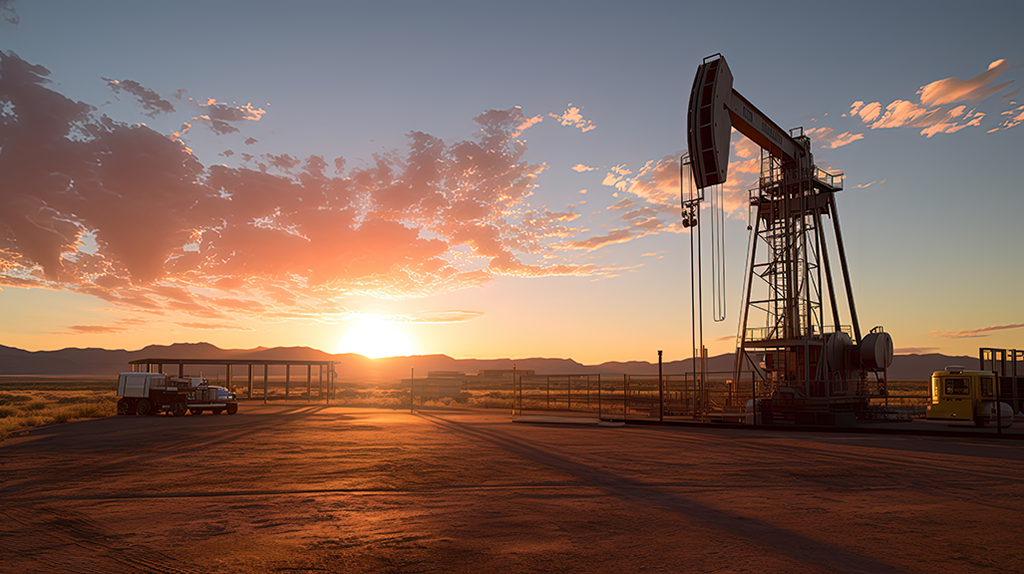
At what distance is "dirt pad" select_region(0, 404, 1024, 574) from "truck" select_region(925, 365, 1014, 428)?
893 centimetres

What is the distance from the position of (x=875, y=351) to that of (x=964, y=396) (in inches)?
154

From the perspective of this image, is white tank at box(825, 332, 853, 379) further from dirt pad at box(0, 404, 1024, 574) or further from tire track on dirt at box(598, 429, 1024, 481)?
tire track on dirt at box(598, 429, 1024, 481)

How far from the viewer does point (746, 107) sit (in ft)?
89.1

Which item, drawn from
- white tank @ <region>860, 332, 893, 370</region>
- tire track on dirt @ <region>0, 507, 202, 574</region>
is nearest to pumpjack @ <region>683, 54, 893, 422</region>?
white tank @ <region>860, 332, 893, 370</region>

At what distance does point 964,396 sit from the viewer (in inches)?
1040

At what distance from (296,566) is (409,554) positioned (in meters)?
1.18

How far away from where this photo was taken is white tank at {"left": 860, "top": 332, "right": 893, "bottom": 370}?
29.4 m

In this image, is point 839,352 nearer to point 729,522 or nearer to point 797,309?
point 797,309

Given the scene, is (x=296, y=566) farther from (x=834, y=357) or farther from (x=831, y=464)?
(x=834, y=357)

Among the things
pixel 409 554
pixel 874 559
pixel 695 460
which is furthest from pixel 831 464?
pixel 409 554

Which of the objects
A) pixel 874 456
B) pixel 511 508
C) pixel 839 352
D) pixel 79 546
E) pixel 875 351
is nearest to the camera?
pixel 79 546

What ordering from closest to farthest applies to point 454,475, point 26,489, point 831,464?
point 26,489, point 454,475, point 831,464

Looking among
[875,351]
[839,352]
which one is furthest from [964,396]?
[839,352]

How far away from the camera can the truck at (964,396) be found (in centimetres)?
2581
